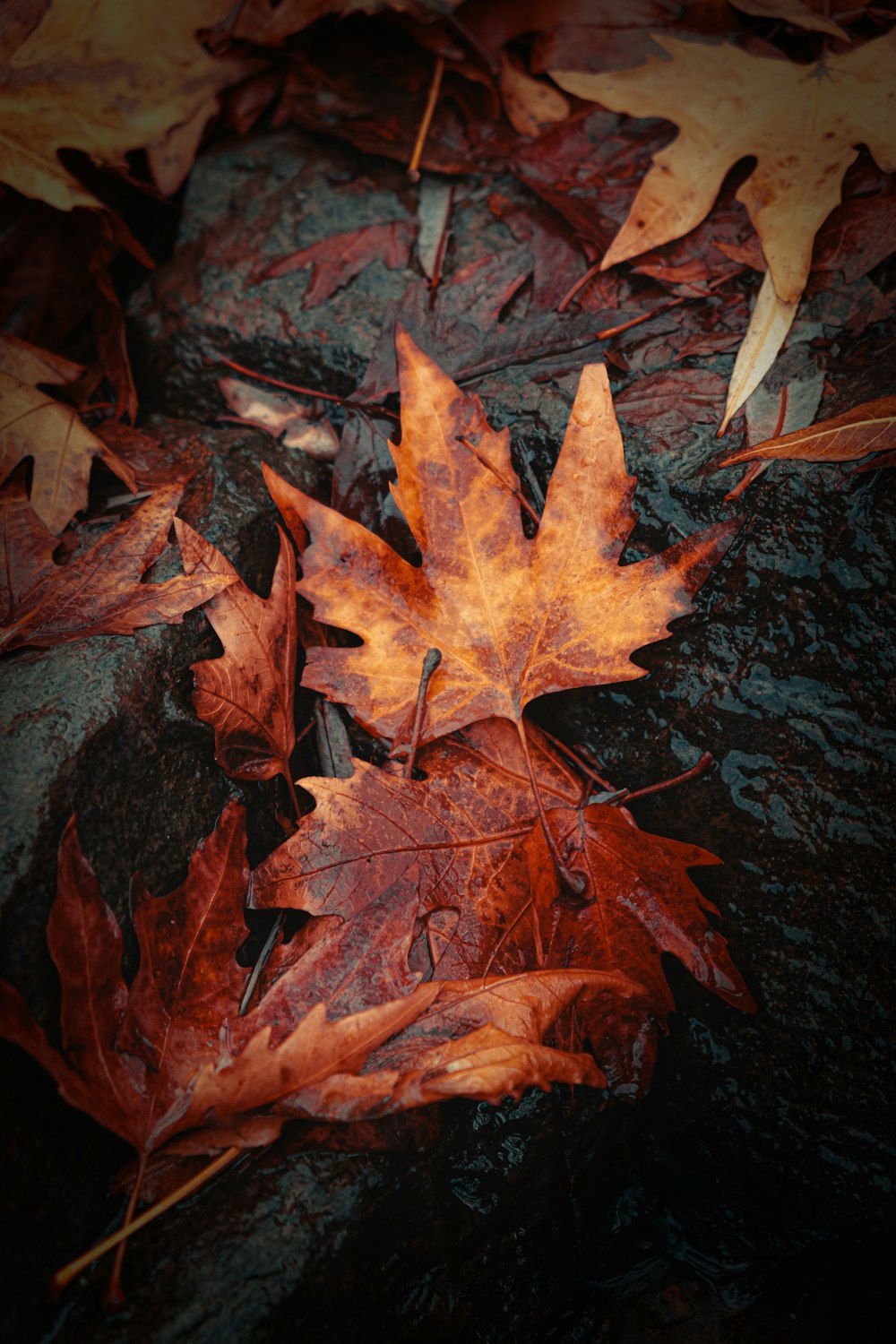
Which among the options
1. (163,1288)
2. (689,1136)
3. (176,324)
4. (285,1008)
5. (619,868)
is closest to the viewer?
(163,1288)

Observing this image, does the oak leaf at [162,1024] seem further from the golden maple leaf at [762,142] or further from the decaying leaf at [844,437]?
the golden maple leaf at [762,142]

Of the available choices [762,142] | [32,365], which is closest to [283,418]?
[32,365]

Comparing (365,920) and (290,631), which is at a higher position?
(290,631)

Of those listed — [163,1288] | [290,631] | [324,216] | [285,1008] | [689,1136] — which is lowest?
[689,1136]

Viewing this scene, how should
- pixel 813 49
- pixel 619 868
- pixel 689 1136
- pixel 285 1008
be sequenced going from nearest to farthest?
pixel 285 1008 < pixel 619 868 < pixel 689 1136 < pixel 813 49

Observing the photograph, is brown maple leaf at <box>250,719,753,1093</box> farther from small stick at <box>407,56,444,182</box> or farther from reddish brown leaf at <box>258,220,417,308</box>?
small stick at <box>407,56,444,182</box>

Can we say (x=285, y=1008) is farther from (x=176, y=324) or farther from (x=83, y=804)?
(x=176, y=324)

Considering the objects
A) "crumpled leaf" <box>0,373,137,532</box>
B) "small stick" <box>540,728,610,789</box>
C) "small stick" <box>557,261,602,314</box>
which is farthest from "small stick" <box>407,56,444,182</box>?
"small stick" <box>540,728,610,789</box>

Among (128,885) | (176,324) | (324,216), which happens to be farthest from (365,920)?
(324,216)
